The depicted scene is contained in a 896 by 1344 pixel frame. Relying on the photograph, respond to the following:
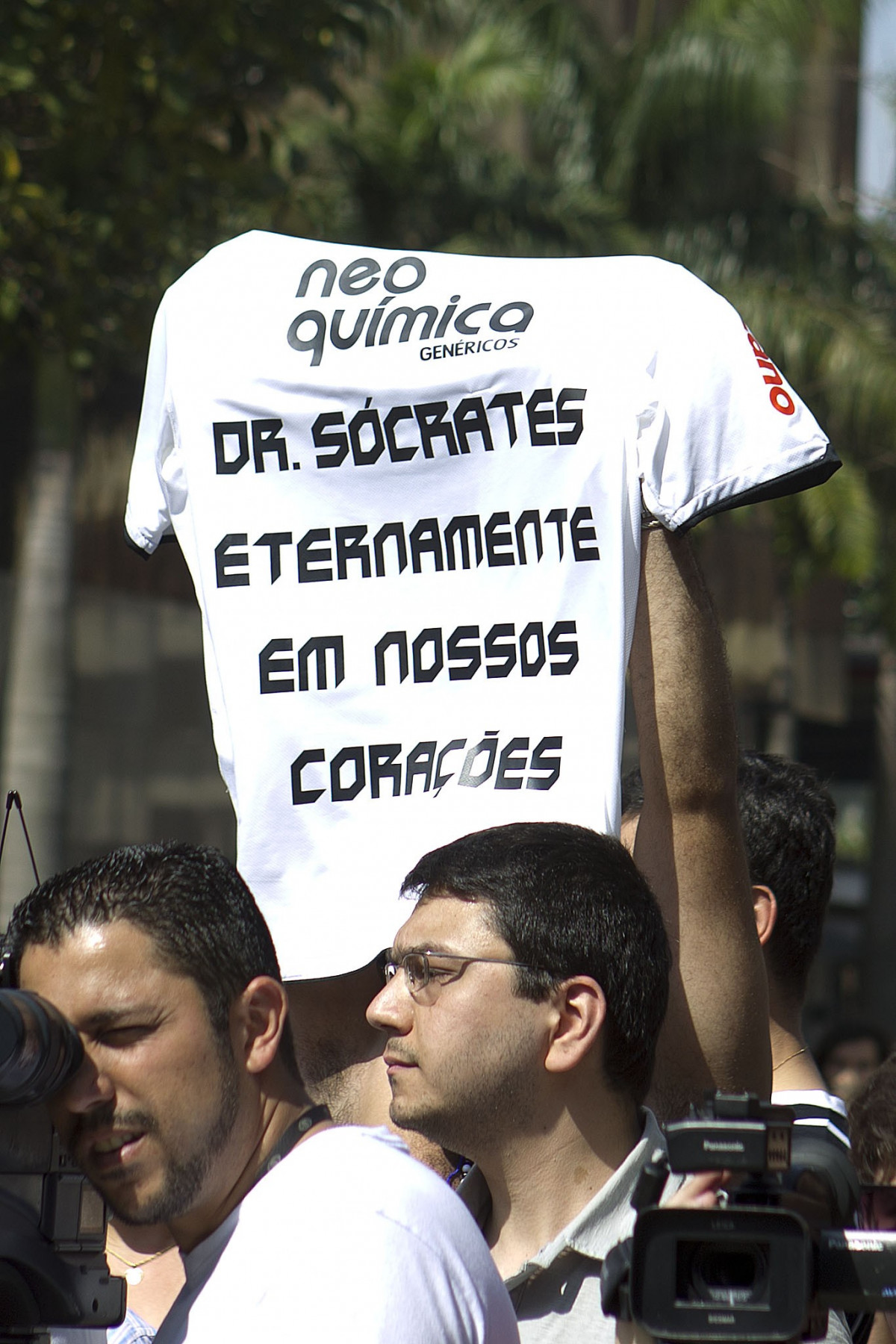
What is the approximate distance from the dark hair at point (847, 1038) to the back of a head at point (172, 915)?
5427 millimetres

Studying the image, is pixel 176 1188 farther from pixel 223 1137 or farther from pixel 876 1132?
pixel 876 1132

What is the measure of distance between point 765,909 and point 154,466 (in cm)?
128

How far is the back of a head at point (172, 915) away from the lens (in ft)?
6.94

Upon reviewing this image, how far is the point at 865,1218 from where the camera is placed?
2.11 metres

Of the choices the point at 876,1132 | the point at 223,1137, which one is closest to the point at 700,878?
the point at 223,1137

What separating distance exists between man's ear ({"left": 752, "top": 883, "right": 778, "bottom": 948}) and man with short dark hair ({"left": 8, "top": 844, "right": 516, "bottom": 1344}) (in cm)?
117

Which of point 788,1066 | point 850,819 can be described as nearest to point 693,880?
point 788,1066

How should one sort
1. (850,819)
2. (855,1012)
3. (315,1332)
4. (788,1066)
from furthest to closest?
(850,819) → (855,1012) → (788,1066) → (315,1332)

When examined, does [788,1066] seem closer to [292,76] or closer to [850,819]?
[292,76]

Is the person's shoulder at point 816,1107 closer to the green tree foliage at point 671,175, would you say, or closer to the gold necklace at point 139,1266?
the gold necklace at point 139,1266

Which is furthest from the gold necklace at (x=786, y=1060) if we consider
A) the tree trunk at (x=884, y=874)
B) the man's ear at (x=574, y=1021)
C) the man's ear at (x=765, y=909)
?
the tree trunk at (x=884, y=874)

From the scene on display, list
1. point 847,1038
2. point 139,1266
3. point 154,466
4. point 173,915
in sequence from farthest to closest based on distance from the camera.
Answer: point 847,1038, point 154,466, point 139,1266, point 173,915

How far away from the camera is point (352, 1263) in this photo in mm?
1774

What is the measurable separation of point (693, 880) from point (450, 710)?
47 cm
